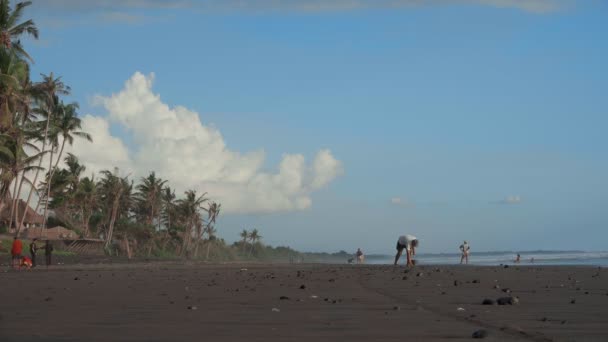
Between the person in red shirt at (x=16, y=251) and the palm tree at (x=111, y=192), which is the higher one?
the palm tree at (x=111, y=192)

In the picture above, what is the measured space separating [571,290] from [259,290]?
5746 millimetres

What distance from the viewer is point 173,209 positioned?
94438 millimetres

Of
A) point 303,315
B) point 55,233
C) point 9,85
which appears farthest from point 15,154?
point 303,315

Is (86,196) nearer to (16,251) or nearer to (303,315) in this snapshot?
(16,251)

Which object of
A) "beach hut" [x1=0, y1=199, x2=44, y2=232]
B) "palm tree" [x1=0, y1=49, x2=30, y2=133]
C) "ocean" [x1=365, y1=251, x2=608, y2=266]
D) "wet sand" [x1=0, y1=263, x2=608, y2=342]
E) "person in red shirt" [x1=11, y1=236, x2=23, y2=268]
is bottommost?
"wet sand" [x1=0, y1=263, x2=608, y2=342]

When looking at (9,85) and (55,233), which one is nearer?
(9,85)

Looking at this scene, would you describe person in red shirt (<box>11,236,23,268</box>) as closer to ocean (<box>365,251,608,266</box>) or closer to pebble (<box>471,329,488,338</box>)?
ocean (<box>365,251,608,266</box>)

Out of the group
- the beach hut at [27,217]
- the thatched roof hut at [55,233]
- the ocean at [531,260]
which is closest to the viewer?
the ocean at [531,260]

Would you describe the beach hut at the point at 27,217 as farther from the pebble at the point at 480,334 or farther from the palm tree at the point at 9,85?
the pebble at the point at 480,334

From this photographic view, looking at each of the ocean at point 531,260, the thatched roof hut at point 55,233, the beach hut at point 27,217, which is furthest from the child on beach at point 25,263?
the beach hut at point 27,217

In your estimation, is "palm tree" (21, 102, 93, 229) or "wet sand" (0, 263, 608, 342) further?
"palm tree" (21, 102, 93, 229)

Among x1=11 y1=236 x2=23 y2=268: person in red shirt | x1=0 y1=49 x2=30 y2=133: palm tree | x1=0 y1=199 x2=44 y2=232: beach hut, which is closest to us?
x1=11 y1=236 x2=23 y2=268: person in red shirt

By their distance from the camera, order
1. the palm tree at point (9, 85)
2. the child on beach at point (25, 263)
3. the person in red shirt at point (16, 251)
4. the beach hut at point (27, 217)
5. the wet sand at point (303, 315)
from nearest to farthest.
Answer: the wet sand at point (303, 315) → the person in red shirt at point (16, 251) → the child on beach at point (25, 263) → the palm tree at point (9, 85) → the beach hut at point (27, 217)

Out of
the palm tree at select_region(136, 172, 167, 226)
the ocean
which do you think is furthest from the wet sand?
the palm tree at select_region(136, 172, 167, 226)
